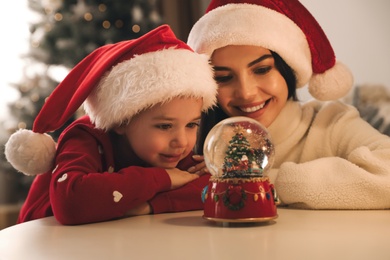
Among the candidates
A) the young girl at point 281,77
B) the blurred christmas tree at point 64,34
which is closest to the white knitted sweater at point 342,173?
the young girl at point 281,77

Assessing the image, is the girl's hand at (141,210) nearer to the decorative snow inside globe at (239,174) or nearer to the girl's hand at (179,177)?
the girl's hand at (179,177)

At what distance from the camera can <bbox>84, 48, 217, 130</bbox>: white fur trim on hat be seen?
1.27 meters

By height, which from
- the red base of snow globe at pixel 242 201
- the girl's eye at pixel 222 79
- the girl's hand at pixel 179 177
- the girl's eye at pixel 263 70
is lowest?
the girl's hand at pixel 179 177

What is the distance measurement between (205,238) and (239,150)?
0.74 feet

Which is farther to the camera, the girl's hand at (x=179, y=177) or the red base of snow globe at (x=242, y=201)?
the girl's hand at (x=179, y=177)

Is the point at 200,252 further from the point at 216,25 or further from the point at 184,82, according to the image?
the point at 216,25

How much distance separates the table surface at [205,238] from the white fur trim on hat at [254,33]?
1.85ft

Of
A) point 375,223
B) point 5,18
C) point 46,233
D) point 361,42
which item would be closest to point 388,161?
point 375,223

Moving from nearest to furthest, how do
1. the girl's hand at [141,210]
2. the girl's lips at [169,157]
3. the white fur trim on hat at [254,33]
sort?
1. the girl's hand at [141,210]
2. the girl's lips at [169,157]
3. the white fur trim on hat at [254,33]

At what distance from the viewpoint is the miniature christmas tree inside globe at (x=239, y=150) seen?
107cm

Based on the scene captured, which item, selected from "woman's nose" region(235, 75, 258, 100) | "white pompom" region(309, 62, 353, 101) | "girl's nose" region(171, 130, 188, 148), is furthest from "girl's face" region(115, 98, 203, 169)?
"white pompom" region(309, 62, 353, 101)

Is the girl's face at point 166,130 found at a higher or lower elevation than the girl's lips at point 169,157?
higher

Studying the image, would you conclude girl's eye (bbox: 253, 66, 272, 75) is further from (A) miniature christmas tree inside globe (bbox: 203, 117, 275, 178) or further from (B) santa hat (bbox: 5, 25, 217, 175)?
(A) miniature christmas tree inside globe (bbox: 203, 117, 275, 178)

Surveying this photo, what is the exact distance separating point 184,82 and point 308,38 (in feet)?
1.83
